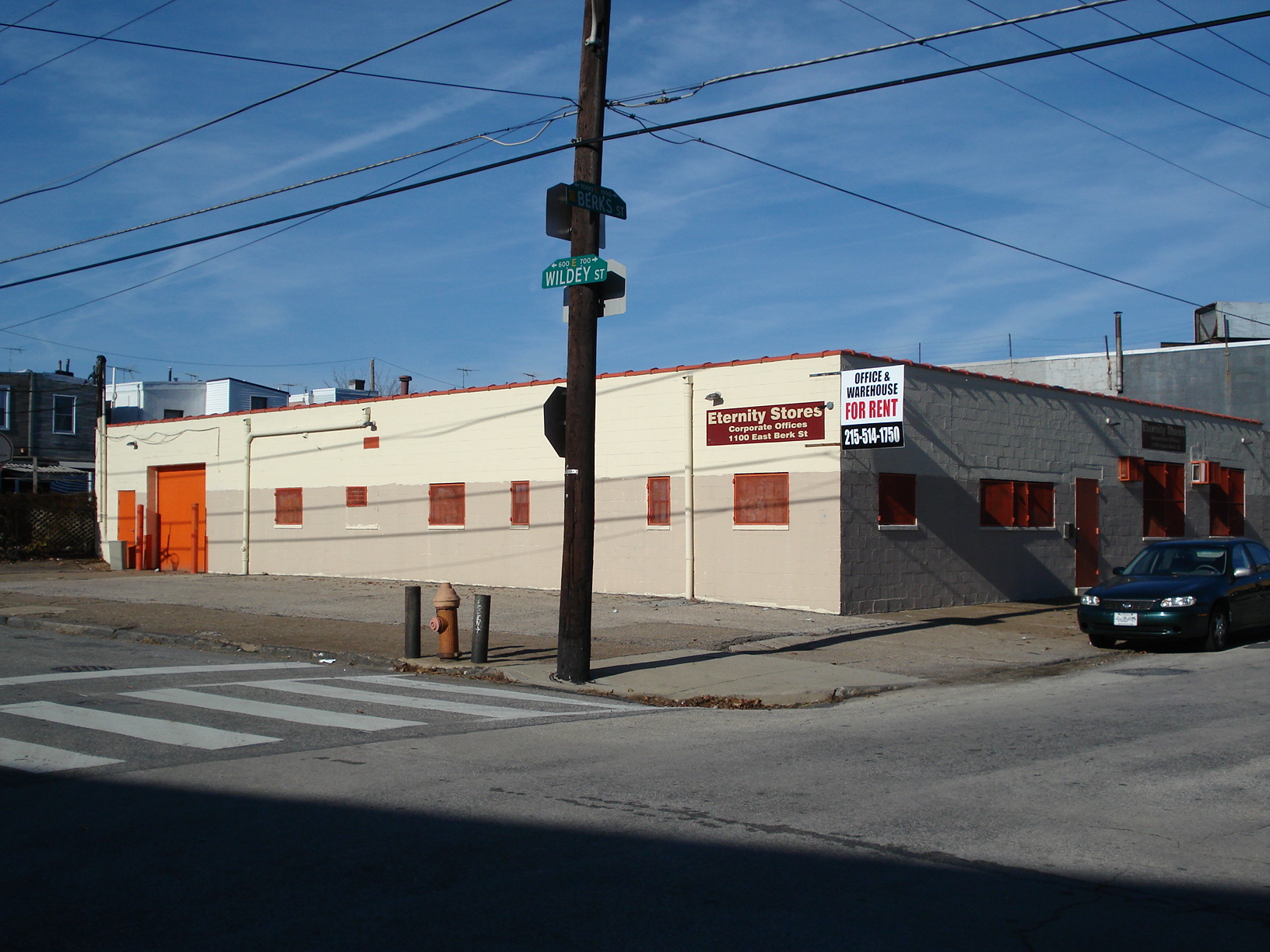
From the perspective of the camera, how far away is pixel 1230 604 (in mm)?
16078

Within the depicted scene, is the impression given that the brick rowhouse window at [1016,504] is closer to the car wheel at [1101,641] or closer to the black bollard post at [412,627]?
the car wheel at [1101,641]

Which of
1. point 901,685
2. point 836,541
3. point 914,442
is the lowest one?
point 901,685

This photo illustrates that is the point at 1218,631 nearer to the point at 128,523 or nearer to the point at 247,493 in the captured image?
the point at 247,493

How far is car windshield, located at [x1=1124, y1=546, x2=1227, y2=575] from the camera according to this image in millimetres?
16484

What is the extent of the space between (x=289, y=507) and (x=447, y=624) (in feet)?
54.4

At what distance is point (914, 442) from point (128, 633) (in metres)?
13.8

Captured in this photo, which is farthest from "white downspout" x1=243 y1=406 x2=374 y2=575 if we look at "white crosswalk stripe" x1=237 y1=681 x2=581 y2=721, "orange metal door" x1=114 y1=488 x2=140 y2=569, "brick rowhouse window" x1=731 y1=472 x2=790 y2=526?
"white crosswalk stripe" x1=237 y1=681 x2=581 y2=721

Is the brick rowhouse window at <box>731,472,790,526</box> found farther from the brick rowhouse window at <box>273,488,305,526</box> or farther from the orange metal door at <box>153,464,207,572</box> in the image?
the orange metal door at <box>153,464,207,572</box>

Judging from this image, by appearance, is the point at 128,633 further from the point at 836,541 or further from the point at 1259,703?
the point at 1259,703

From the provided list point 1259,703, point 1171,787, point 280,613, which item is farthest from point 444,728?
point 280,613

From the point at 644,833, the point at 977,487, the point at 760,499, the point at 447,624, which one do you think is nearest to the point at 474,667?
the point at 447,624

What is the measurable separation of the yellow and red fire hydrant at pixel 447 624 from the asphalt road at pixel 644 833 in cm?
334

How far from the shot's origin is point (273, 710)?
33.7 ft

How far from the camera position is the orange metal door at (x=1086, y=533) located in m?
25.2
